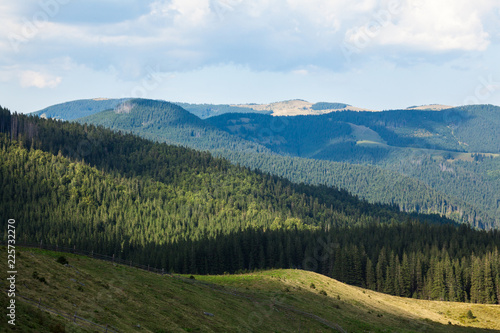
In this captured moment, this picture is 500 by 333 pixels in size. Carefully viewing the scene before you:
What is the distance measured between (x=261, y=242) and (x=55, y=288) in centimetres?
14305

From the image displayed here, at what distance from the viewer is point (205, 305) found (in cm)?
7356

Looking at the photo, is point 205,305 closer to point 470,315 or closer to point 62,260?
point 62,260

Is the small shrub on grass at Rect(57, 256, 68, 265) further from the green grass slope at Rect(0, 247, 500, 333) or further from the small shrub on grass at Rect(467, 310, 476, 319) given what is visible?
the small shrub on grass at Rect(467, 310, 476, 319)

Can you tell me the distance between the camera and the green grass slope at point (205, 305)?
53.0 m

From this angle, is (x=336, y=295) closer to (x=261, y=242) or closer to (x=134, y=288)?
(x=134, y=288)

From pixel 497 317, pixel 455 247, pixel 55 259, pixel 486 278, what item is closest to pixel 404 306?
pixel 497 317

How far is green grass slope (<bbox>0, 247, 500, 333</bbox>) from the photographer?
53.0m

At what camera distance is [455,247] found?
18688cm
